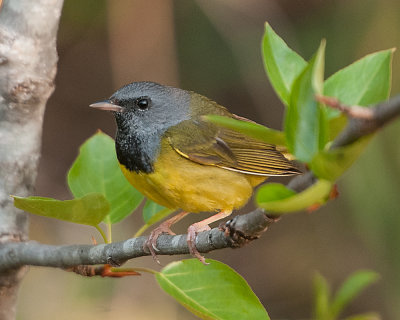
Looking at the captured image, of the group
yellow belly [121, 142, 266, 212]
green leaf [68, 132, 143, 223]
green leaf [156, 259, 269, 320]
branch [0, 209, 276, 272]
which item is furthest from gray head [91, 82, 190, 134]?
green leaf [156, 259, 269, 320]

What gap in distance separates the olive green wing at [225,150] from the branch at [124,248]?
2.75 ft

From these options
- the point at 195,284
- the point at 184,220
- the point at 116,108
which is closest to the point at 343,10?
the point at 184,220

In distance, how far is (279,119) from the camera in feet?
19.3

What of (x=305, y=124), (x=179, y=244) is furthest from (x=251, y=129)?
(x=179, y=244)

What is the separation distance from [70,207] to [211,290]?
45 centimetres

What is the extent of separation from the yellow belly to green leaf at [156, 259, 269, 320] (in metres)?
0.64

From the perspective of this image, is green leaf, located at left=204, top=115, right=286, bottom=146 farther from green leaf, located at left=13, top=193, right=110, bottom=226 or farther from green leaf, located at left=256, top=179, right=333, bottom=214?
green leaf, located at left=13, top=193, right=110, bottom=226

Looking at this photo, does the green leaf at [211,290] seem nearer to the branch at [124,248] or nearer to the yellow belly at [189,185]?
the branch at [124,248]

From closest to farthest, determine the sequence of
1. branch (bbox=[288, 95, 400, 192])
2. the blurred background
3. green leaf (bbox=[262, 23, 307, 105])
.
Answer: branch (bbox=[288, 95, 400, 192])
green leaf (bbox=[262, 23, 307, 105])
the blurred background


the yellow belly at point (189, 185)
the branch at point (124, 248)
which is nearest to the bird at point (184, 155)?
the yellow belly at point (189, 185)

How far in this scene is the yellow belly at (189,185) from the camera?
7.87 ft

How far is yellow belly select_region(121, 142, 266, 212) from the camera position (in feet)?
7.87

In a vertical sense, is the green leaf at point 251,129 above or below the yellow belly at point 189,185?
above

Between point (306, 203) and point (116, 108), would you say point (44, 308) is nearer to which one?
point (116, 108)
